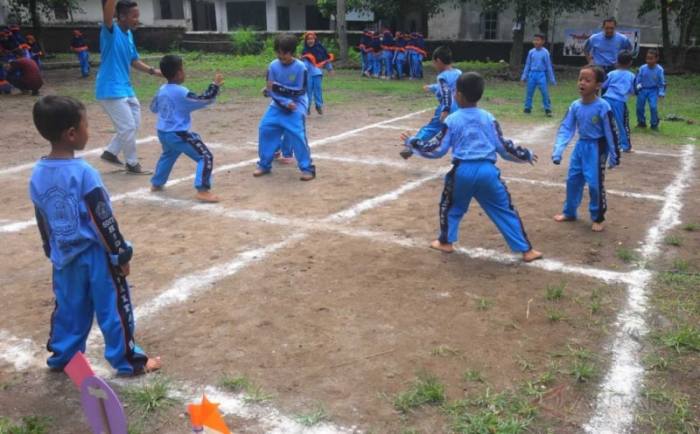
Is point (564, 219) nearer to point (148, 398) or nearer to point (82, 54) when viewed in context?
point (148, 398)

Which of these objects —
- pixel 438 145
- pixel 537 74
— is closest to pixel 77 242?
pixel 438 145

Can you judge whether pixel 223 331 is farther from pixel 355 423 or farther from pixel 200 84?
pixel 200 84

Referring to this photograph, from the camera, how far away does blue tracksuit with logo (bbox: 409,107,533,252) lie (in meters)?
4.97

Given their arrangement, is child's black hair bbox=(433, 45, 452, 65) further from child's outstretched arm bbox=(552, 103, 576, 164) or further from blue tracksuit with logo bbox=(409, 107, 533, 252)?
blue tracksuit with logo bbox=(409, 107, 533, 252)

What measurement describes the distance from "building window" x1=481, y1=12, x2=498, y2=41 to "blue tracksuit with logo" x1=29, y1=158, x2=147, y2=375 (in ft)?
83.3

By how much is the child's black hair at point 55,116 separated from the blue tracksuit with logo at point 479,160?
2.78m

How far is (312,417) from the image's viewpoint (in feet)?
10.00

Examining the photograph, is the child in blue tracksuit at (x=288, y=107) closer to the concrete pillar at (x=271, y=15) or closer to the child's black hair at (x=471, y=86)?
the child's black hair at (x=471, y=86)

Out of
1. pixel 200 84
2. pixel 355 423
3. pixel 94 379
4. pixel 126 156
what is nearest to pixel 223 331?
pixel 355 423

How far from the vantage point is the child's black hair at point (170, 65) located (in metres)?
6.59

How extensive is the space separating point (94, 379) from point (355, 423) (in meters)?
1.22

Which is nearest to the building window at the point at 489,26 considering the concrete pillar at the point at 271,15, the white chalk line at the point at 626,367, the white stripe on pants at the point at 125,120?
the concrete pillar at the point at 271,15

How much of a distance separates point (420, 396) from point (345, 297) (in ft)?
4.34

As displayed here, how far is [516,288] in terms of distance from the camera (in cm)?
457
